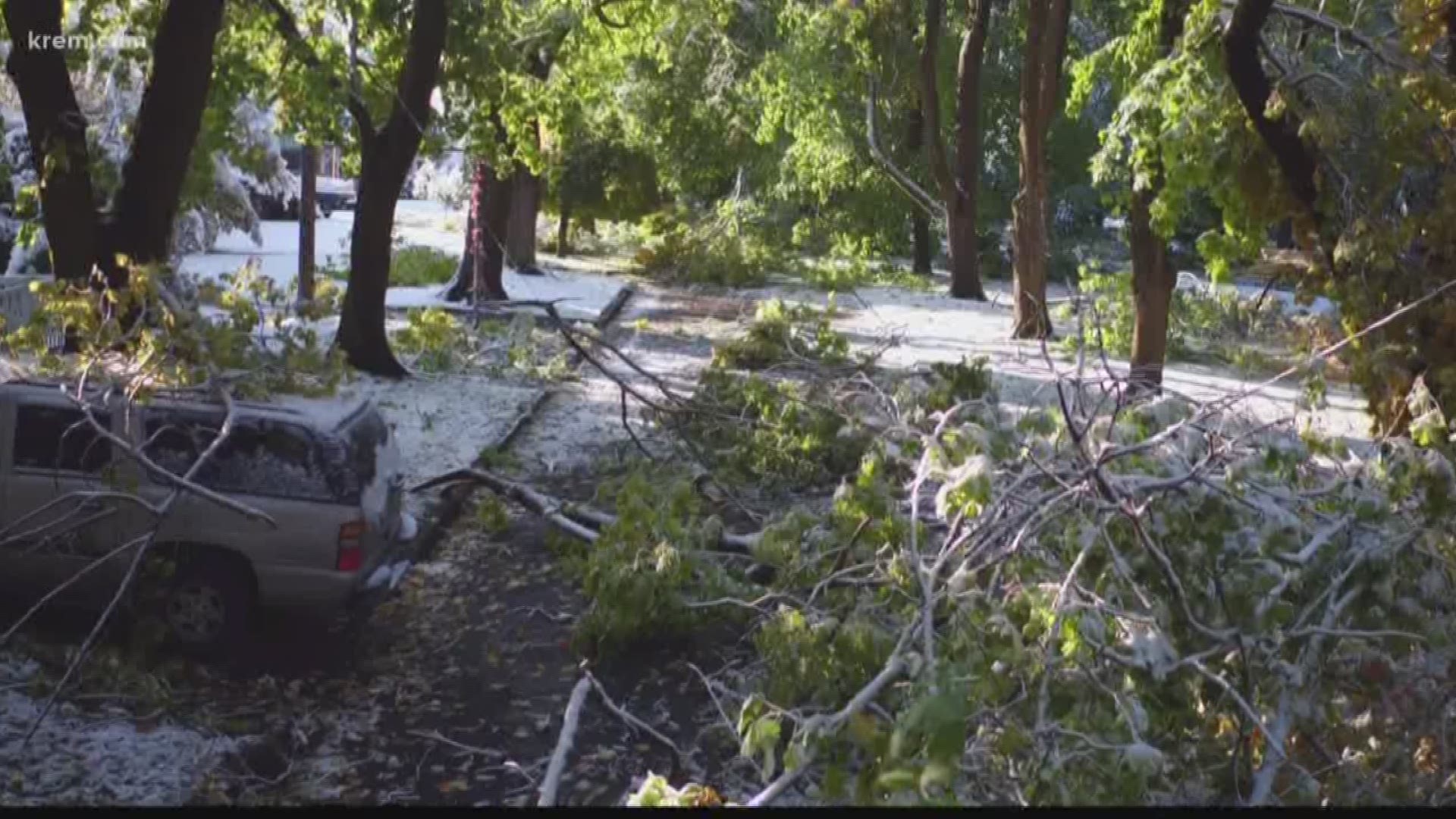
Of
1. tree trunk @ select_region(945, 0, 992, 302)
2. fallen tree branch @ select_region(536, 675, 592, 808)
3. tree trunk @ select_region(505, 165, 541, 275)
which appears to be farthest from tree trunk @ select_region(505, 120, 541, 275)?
Result: fallen tree branch @ select_region(536, 675, 592, 808)

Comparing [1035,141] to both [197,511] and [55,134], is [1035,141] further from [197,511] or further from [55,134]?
[197,511]

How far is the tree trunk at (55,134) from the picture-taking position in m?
12.0

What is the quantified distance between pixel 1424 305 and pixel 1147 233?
8.15 metres

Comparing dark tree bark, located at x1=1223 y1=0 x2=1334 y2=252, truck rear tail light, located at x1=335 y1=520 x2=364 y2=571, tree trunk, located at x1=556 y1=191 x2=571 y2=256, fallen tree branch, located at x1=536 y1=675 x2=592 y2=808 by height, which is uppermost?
dark tree bark, located at x1=1223 y1=0 x2=1334 y2=252

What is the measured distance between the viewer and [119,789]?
7.48 metres

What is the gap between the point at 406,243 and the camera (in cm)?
3725

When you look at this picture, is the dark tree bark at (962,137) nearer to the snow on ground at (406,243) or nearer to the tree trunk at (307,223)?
the snow on ground at (406,243)

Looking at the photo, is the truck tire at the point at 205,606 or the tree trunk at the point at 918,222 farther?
the tree trunk at the point at 918,222

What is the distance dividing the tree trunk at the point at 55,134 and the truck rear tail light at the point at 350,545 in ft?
13.0

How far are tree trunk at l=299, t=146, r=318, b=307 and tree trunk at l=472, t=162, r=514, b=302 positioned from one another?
4120mm

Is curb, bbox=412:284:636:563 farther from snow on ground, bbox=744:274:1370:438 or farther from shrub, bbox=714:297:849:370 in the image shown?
snow on ground, bbox=744:274:1370:438

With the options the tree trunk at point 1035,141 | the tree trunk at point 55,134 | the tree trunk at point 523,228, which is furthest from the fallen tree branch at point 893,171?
the tree trunk at point 55,134

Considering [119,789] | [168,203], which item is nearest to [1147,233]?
[168,203]

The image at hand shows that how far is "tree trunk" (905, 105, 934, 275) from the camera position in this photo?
122ft
